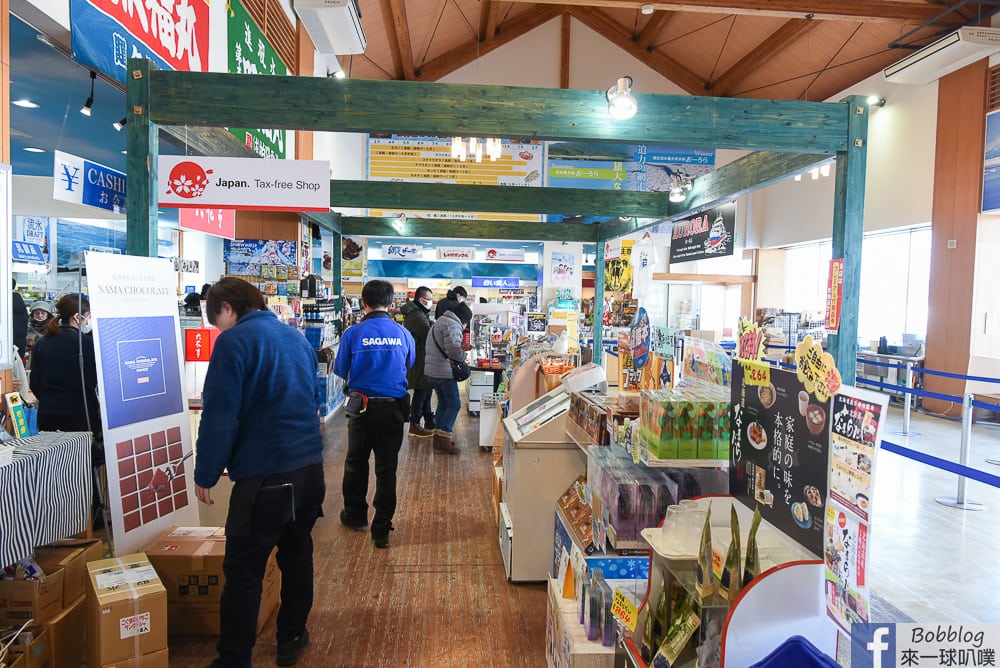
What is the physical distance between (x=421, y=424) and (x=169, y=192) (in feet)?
16.3

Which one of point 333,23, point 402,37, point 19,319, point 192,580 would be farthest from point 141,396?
point 402,37

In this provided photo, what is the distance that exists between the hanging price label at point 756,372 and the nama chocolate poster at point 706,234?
4366 mm

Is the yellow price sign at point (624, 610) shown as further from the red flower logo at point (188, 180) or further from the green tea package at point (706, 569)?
the red flower logo at point (188, 180)

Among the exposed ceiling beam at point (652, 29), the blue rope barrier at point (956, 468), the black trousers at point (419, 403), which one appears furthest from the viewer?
the exposed ceiling beam at point (652, 29)

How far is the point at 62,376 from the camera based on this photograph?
147 inches

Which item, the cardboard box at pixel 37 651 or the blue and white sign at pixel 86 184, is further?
the blue and white sign at pixel 86 184

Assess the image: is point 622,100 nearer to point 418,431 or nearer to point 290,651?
point 290,651

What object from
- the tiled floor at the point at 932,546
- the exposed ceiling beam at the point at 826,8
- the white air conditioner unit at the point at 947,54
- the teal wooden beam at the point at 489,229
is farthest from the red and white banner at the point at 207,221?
the white air conditioner unit at the point at 947,54

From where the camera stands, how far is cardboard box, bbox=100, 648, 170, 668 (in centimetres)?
236

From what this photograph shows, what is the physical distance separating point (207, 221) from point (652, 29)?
13.3m

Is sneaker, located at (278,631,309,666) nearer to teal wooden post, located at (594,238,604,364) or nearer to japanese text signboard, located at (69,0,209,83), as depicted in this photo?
japanese text signboard, located at (69,0,209,83)

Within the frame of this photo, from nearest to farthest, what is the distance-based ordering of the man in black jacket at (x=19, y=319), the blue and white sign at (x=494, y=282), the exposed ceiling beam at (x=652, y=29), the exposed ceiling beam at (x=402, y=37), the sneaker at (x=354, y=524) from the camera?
the sneaker at (x=354, y=524), the man in black jacket at (x=19, y=319), the exposed ceiling beam at (x=402, y=37), the exposed ceiling beam at (x=652, y=29), the blue and white sign at (x=494, y=282)

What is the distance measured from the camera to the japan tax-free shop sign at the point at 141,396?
283 cm

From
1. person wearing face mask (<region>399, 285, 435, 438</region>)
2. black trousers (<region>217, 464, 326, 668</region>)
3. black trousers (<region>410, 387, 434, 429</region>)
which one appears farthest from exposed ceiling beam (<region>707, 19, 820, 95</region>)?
black trousers (<region>217, 464, 326, 668</region>)
